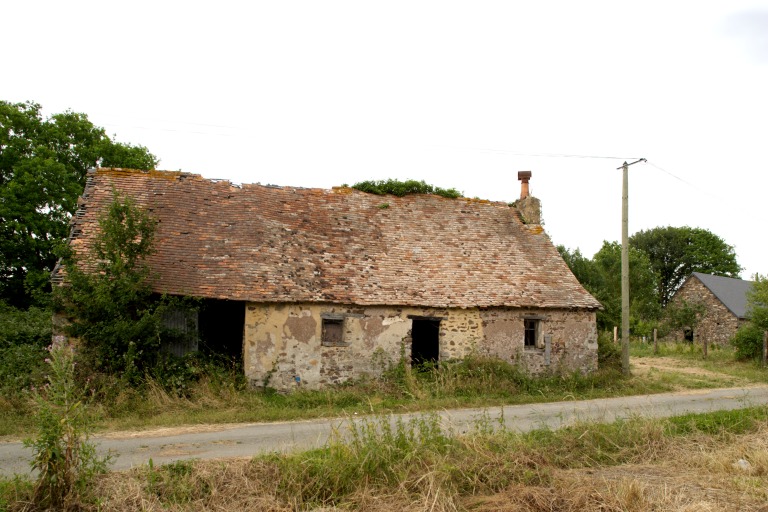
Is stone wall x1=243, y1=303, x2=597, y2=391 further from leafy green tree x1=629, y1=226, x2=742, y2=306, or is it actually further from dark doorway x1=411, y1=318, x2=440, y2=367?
leafy green tree x1=629, y1=226, x2=742, y2=306

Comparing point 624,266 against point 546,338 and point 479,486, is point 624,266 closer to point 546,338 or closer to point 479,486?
point 546,338

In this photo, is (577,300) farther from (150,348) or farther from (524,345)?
(150,348)

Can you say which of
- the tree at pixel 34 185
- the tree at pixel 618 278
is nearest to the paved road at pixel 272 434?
the tree at pixel 34 185

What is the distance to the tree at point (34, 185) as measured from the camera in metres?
23.7

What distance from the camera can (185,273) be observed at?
14.5m

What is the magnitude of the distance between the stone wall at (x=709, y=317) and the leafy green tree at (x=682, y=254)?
15.1 metres

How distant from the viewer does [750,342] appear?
2339 cm

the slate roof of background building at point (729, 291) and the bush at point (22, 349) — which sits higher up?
the slate roof of background building at point (729, 291)

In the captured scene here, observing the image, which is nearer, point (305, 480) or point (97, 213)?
point (305, 480)

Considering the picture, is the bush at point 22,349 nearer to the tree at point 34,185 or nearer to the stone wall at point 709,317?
the tree at point 34,185

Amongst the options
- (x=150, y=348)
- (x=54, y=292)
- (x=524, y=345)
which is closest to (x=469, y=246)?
(x=524, y=345)

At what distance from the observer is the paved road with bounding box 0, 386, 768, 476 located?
8203mm

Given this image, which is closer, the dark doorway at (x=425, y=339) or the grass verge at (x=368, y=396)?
the grass verge at (x=368, y=396)

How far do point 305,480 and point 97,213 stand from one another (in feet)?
38.5
